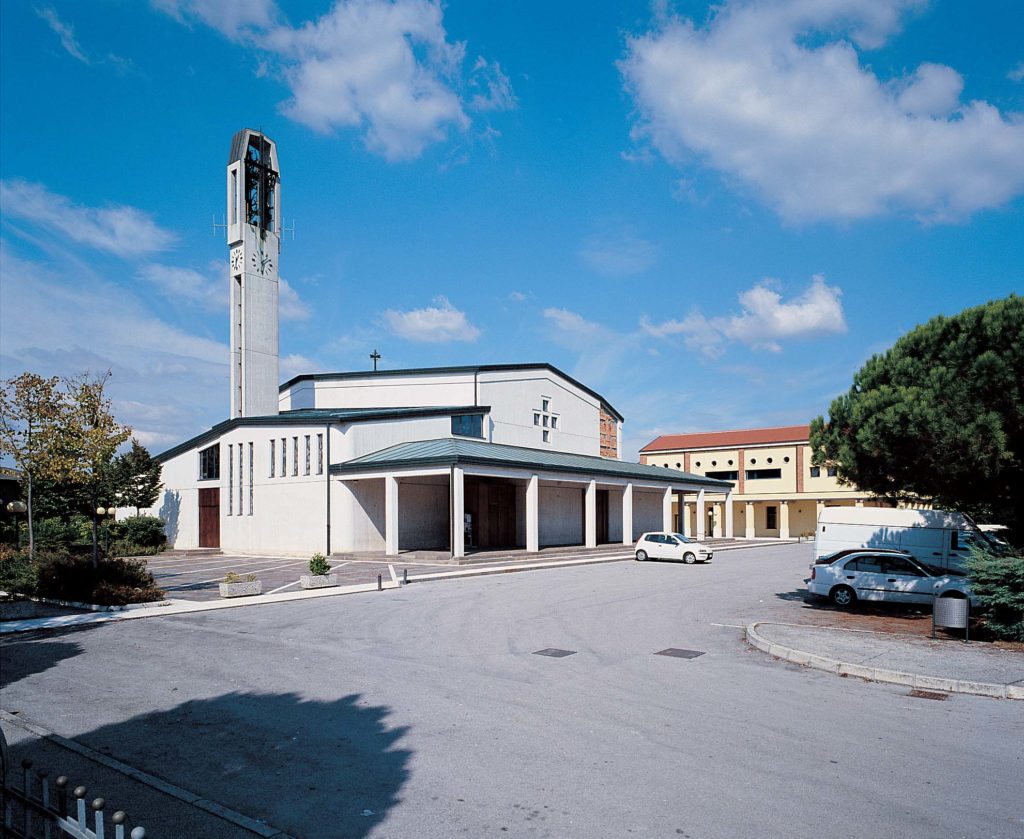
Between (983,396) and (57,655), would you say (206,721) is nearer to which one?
(57,655)

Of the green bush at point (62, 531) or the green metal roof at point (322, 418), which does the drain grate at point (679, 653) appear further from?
the green bush at point (62, 531)

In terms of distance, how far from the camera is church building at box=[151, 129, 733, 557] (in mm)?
36594

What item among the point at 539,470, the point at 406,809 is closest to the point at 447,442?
the point at 539,470

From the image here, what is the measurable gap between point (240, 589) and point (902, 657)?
16396 mm

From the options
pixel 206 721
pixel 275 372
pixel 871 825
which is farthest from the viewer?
pixel 275 372

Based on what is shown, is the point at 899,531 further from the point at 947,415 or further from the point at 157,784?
the point at 157,784

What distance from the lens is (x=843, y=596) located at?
18.9m

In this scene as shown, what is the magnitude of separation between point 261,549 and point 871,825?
36.8 m

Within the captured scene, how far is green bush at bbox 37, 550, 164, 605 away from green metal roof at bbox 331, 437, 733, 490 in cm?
1426

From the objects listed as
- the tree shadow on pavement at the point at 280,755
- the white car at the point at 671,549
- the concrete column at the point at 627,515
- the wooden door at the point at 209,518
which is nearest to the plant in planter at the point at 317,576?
the tree shadow on pavement at the point at 280,755

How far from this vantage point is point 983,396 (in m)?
14.9

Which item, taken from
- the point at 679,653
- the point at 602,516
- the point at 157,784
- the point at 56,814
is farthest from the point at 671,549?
the point at 56,814

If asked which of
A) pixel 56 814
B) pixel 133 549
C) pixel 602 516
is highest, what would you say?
pixel 56 814

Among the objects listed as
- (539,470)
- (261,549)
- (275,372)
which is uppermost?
(275,372)
